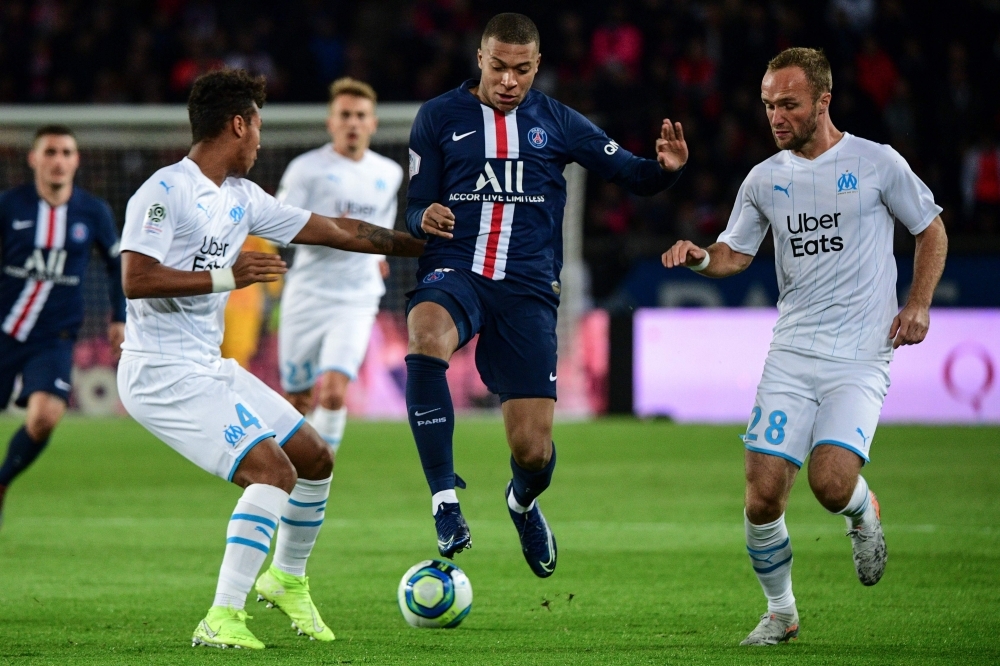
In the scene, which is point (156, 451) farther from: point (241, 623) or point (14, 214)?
point (241, 623)

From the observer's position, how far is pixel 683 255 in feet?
17.8

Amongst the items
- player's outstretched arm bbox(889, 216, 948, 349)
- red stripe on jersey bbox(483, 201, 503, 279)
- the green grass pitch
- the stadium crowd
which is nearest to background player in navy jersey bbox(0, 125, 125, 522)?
the green grass pitch

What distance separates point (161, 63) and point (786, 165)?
15.7m

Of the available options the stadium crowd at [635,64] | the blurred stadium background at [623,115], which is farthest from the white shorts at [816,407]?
the stadium crowd at [635,64]

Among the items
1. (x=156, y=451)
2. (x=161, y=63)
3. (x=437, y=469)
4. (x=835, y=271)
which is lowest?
(x=156, y=451)

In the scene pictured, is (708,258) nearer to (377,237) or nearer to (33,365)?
(377,237)

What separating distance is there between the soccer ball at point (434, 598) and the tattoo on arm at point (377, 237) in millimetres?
1363

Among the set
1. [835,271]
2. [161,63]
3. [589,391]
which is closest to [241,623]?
[835,271]

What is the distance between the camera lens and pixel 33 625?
18.5ft

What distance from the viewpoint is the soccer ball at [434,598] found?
5559 millimetres

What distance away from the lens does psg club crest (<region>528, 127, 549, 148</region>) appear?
19.9 feet

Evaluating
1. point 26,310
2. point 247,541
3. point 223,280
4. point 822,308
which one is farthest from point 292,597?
point 26,310

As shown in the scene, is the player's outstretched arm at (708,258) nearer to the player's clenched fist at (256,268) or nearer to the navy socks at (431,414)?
the navy socks at (431,414)

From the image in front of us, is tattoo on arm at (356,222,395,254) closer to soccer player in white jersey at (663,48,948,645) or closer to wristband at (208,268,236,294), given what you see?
wristband at (208,268,236,294)
